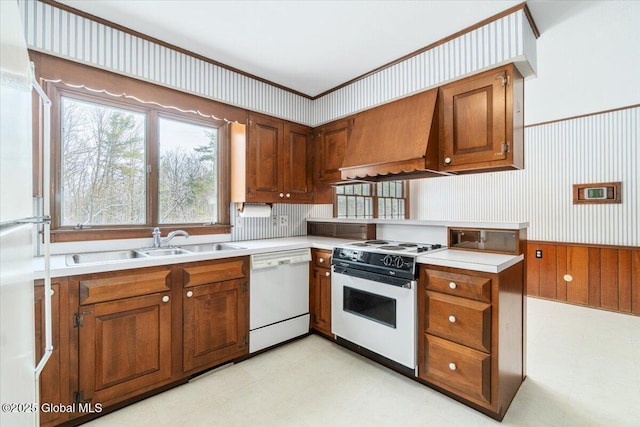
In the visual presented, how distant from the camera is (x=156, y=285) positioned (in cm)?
202

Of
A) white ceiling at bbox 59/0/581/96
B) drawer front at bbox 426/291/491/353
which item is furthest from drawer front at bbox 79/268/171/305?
drawer front at bbox 426/291/491/353

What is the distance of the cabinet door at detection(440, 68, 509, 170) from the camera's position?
6.91ft

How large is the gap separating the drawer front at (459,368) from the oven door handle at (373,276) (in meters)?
0.40

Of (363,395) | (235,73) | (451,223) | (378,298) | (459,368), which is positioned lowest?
(363,395)

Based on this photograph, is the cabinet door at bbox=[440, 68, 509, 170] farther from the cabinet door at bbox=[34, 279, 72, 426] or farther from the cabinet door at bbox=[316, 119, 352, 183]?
the cabinet door at bbox=[34, 279, 72, 426]

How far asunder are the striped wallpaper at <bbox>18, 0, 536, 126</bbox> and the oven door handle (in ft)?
5.43

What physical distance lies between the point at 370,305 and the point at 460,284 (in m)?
0.79

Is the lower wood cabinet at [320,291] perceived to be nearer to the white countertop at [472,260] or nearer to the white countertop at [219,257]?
the white countertop at [219,257]

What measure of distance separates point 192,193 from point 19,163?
7.03 ft

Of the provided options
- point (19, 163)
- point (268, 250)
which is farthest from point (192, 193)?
point (19, 163)

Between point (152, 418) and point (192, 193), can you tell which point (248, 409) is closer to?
point (152, 418)

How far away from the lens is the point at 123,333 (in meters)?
1.88

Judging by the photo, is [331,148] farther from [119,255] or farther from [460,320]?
[119,255]

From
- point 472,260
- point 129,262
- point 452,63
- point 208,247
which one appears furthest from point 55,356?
point 452,63
